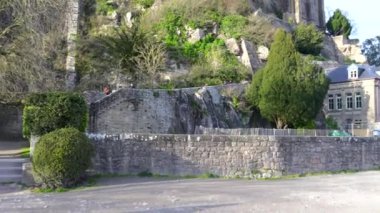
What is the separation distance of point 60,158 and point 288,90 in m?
24.9

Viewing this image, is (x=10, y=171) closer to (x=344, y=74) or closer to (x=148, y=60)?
(x=148, y=60)

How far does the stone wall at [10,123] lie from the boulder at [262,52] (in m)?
23.8

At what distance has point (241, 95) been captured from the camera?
3553 centimetres

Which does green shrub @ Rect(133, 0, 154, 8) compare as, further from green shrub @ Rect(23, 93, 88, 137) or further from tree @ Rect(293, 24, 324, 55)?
green shrub @ Rect(23, 93, 88, 137)

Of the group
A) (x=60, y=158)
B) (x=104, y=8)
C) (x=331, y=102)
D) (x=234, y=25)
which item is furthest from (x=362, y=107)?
(x=60, y=158)

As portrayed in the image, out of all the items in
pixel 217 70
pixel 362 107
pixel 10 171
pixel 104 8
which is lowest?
pixel 10 171

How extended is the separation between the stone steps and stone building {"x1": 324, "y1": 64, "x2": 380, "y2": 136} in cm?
3705

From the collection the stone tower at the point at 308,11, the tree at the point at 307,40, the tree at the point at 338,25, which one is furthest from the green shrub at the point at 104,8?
the tree at the point at 338,25

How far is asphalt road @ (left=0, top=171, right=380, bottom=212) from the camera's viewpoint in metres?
10.7

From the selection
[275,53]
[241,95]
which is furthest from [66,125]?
[275,53]

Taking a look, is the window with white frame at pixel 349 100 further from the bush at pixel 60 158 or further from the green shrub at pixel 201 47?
the bush at pixel 60 158

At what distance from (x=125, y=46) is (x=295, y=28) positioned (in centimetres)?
2733

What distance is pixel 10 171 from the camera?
15.7 metres

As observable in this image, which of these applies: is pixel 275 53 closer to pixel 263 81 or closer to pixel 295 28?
pixel 263 81
